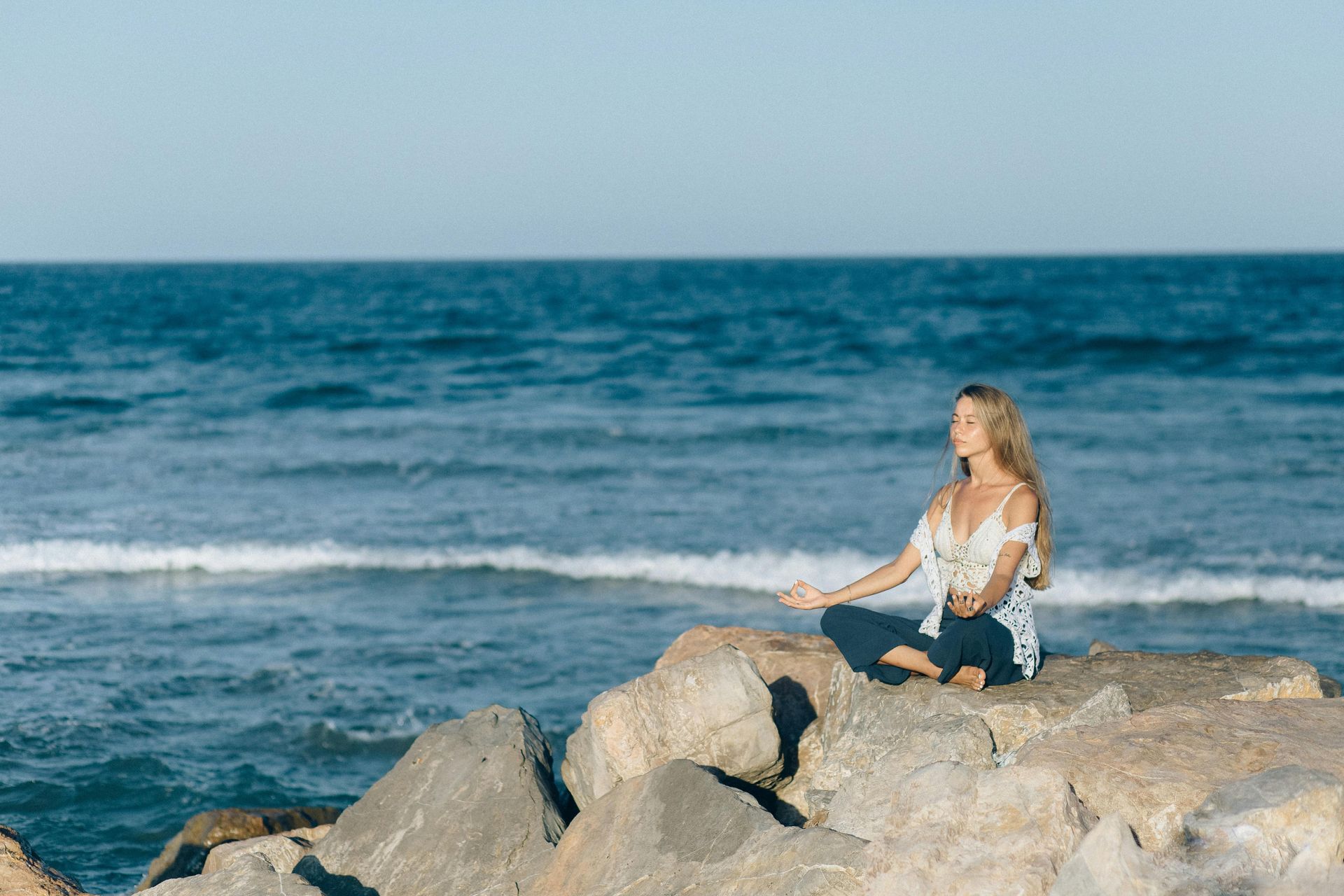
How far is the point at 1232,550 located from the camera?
1240 centimetres

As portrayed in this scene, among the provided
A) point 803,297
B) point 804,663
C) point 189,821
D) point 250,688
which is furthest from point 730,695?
point 803,297

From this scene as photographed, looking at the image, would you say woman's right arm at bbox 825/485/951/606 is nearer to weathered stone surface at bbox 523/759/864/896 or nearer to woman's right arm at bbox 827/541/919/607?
woman's right arm at bbox 827/541/919/607

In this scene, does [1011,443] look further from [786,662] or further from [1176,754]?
[786,662]

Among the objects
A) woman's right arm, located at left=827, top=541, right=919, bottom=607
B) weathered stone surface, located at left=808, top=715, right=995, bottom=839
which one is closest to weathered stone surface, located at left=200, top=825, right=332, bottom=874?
weathered stone surface, located at left=808, top=715, right=995, bottom=839

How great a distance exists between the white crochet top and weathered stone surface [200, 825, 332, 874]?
296cm

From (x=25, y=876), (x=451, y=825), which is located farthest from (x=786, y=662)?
(x=25, y=876)

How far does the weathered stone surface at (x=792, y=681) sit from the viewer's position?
18.0 feet

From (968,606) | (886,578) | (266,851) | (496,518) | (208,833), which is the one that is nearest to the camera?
(968,606)

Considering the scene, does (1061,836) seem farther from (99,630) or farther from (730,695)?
(99,630)

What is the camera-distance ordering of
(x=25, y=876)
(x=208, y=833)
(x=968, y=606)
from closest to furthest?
(x=25, y=876), (x=968, y=606), (x=208, y=833)

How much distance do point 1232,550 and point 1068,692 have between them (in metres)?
8.49

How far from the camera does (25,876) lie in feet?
15.8

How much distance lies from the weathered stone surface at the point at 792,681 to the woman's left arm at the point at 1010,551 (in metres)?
1.09

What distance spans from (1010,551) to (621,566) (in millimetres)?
7443
